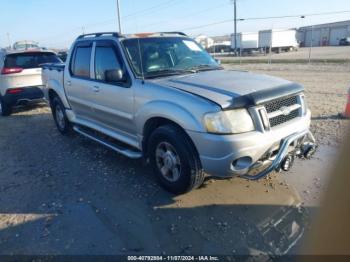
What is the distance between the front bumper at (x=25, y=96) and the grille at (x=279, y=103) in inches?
289

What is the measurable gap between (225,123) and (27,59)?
7.85m

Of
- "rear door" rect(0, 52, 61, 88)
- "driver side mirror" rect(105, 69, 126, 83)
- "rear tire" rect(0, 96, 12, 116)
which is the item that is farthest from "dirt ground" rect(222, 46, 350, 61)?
"driver side mirror" rect(105, 69, 126, 83)

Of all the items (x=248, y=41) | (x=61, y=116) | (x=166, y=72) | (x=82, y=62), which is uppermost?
(x=248, y=41)

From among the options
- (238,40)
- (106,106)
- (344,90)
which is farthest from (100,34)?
(238,40)

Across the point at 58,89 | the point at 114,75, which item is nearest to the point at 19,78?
the point at 58,89

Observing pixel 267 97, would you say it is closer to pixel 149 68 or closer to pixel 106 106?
pixel 149 68

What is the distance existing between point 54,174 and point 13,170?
86 centimetres

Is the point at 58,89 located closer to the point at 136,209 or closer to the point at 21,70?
the point at 21,70

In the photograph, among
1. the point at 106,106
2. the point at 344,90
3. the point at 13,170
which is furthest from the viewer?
the point at 344,90

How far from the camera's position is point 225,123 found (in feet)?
10.9

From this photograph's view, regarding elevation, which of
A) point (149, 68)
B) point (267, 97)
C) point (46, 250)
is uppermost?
point (149, 68)

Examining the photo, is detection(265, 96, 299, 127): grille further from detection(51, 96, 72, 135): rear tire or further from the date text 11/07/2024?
detection(51, 96, 72, 135): rear tire

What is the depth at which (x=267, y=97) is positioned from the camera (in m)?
3.54

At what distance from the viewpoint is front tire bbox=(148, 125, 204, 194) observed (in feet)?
12.0
